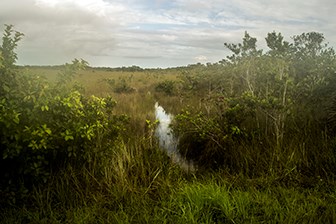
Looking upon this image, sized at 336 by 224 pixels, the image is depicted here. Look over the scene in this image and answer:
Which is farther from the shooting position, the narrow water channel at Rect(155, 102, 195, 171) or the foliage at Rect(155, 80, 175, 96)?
the foliage at Rect(155, 80, 175, 96)

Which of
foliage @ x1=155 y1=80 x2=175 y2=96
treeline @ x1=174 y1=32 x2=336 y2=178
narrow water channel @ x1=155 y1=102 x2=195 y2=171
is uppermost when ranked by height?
foliage @ x1=155 y1=80 x2=175 y2=96

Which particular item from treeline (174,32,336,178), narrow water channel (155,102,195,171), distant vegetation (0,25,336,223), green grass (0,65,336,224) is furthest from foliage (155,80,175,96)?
green grass (0,65,336,224)

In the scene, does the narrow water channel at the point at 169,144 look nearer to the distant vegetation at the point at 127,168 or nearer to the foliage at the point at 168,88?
the distant vegetation at the point at 127,168

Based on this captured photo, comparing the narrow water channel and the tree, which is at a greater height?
the tree

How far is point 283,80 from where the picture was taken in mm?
7758

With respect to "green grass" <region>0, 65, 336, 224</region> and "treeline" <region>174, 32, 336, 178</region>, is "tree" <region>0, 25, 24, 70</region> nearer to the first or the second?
"green grass" <region>0, 65, 336, 224</region>

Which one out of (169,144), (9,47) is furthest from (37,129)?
(169,144)

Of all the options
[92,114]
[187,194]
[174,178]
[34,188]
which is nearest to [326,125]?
[174,178]

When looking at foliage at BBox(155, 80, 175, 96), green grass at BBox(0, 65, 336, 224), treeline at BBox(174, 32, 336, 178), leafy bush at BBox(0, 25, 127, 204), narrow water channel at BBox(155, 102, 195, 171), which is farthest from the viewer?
foliage at BBox(155, 80, 175, 96)

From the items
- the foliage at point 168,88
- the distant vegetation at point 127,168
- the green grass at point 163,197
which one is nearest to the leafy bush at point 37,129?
the distant vegetation at point 127,168

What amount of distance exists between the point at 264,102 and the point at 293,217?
3470 mm

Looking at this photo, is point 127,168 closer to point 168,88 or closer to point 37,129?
point 37,129

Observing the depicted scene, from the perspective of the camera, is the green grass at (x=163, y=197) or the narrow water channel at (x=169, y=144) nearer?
the green grass at (x=163, y=197)

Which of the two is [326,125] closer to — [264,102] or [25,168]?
[264,102]
